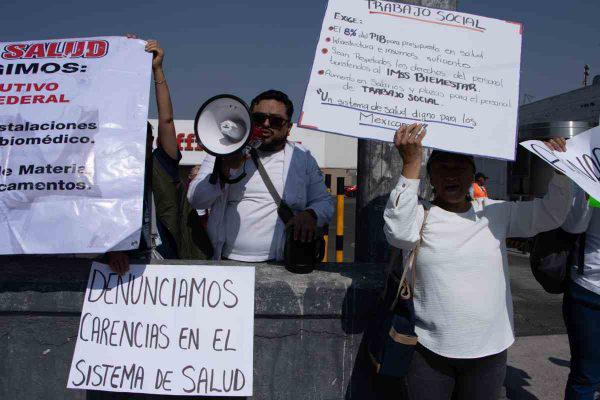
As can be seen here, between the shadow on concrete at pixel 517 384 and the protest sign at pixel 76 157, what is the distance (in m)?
2.75

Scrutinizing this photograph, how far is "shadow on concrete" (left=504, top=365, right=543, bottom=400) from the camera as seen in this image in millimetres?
3365

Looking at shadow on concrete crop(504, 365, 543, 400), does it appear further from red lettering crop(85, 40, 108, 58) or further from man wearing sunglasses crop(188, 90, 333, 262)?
red lettering crop(85, 40, 108, 58)

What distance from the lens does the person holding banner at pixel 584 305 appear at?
2.34 meters

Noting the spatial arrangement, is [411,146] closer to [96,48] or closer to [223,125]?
[223,125]

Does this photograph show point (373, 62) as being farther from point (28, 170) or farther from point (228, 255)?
point (28, 170)

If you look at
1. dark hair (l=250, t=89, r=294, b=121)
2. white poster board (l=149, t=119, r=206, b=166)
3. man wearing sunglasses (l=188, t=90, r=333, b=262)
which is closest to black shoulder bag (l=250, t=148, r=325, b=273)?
man wearing sunglasses (l=188, t=90, r=333, b=262)

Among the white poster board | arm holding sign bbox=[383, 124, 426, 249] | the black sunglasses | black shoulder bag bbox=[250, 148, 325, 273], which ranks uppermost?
the white poster board

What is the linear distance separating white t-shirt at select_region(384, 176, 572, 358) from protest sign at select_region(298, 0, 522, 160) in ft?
0.89

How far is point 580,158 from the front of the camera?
2094 mm

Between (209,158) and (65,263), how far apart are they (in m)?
0.90

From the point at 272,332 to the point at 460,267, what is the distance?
3.15ft

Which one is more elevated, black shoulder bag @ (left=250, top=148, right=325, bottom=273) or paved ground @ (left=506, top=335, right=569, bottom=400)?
black shoulder bag @ (left=250, top=148, right=325, bottom=273)

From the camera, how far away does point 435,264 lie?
1.96 metres

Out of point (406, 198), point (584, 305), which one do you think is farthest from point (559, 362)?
point (406, 198)
